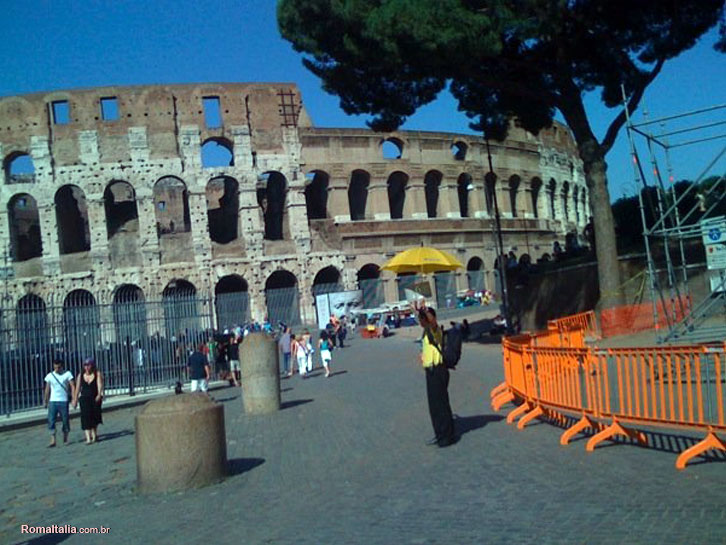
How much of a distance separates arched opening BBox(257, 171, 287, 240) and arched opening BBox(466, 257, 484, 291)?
11089 mm

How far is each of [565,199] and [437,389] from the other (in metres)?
46.0

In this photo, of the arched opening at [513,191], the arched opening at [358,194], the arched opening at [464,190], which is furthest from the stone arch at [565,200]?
the arched opening at [358,194]

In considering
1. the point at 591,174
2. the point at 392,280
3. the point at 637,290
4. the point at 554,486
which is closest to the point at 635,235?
the point at 637,290

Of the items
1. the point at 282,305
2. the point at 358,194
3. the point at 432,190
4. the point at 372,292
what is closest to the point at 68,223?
the point at 282,305

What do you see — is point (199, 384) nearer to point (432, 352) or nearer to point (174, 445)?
point (432, 352)

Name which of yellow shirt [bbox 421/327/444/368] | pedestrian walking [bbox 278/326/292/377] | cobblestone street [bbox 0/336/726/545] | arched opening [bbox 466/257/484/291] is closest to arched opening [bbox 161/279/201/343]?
pedestrian walking [bbox 278/326/292/377]

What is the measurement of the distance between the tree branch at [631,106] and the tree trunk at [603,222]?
25 cm

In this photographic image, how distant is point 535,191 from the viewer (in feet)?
158

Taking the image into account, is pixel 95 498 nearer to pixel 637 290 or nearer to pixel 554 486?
pixel 554 486

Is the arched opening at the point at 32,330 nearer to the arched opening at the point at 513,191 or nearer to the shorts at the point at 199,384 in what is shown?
the shorts at the point at 199,384

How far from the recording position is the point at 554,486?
5.91 m

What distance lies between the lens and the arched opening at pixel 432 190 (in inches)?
1682

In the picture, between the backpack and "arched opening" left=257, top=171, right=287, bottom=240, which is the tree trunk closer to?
the backpack

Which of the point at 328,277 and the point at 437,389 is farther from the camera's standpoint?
the point at 328,277
